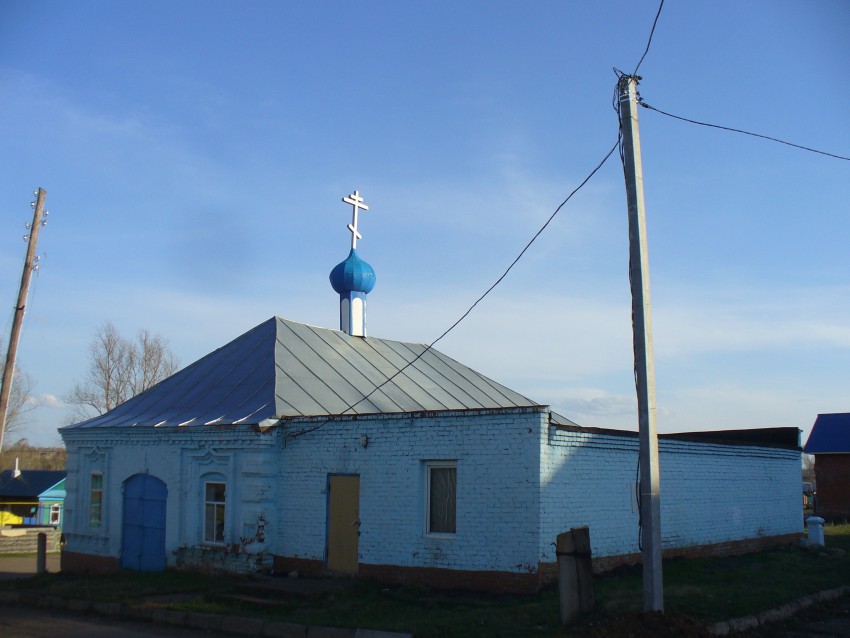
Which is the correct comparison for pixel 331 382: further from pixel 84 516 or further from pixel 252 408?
pixel 84 516

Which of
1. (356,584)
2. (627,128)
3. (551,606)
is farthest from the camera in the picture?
(356,584)

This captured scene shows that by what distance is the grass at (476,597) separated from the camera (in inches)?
400

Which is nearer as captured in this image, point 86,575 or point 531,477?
point 531,477

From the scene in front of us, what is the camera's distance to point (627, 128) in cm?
1009

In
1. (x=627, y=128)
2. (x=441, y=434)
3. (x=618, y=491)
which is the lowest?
(x=618, y=491)

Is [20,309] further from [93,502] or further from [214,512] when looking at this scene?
[214,512]

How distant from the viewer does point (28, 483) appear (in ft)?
144

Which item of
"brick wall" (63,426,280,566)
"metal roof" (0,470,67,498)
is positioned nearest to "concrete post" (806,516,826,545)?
"brick wall" (63,426,280,566)

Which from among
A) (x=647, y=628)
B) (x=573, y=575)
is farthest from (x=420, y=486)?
(x=647, y=628)

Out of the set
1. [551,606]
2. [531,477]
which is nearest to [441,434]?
[531,477]

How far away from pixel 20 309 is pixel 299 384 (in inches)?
281

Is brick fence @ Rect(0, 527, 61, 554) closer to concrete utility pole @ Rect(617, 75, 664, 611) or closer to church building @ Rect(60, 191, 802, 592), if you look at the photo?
church building @ Rect(60, 191, 802, 592)

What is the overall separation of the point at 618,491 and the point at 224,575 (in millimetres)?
7300

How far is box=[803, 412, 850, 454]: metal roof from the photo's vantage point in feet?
117
